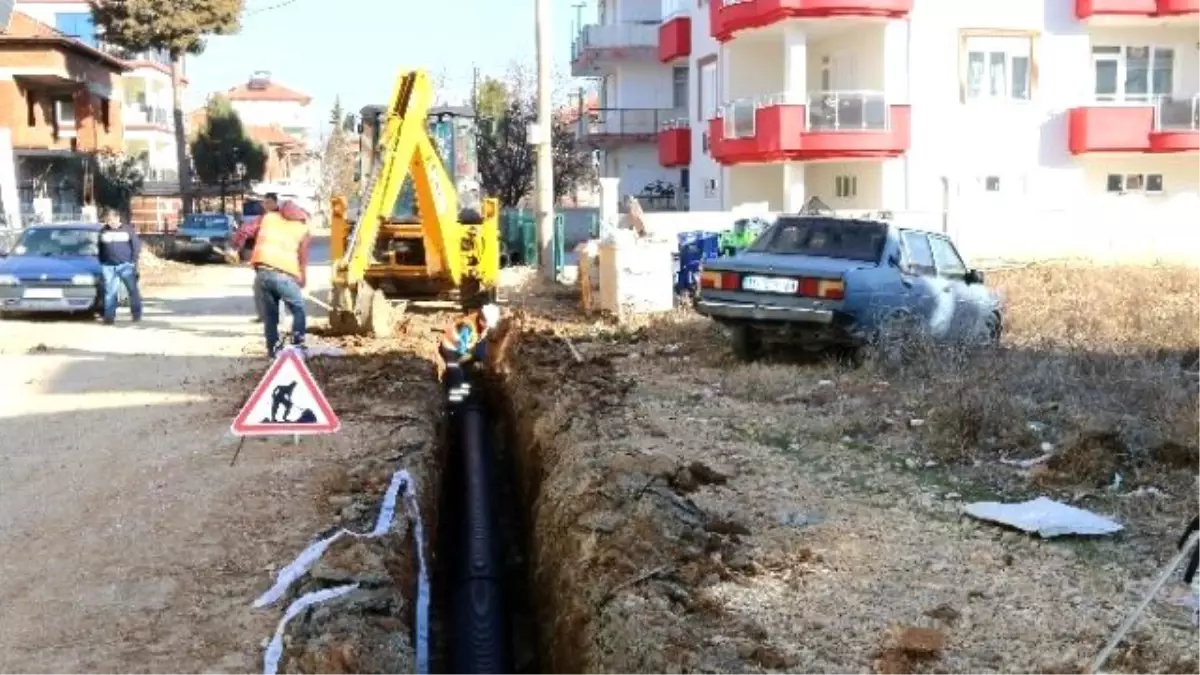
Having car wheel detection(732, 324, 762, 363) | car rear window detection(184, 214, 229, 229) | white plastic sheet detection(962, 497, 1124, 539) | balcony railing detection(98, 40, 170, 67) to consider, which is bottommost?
white plastic sheet detection(962, 497, 1124, 539)

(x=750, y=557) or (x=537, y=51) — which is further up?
(x=537, y=51)

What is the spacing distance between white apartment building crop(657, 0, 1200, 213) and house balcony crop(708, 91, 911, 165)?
3cm

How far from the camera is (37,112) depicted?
43719mm

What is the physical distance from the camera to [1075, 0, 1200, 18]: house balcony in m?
27.4

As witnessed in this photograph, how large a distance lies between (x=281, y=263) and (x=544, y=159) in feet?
39.1

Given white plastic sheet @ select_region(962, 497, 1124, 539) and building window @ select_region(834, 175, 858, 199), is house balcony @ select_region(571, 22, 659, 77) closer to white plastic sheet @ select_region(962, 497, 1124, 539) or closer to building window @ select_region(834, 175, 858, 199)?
building window @ select_region(834, 175, 858, 199)

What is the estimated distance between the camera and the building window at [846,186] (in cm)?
2908

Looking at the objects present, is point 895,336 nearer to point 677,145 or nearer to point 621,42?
point 677,145

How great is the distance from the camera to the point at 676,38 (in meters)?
35.9

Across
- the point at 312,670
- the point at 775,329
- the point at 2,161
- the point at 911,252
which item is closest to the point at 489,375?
the point at 775,329

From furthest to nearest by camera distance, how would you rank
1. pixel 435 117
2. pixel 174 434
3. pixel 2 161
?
pixel 2 161, pixel 435 117, pixel 174 434

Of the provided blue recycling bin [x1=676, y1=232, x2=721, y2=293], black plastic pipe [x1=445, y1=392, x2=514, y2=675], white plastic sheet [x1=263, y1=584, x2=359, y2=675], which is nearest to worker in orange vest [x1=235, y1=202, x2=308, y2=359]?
black plastic pipe [x1=445, y1=392, x2=514, y2=675]

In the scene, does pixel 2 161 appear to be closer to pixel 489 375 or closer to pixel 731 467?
pixel 489 375

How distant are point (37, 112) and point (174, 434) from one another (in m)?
38.6
